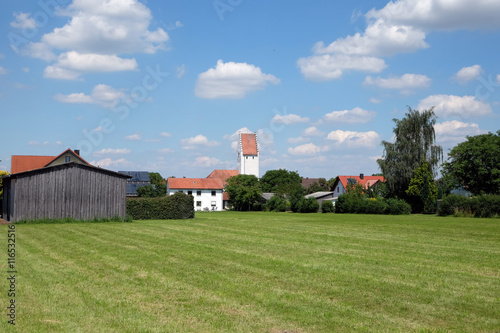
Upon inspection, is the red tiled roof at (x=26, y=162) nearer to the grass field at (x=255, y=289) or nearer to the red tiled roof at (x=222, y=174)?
the grass field at (x=255, y=289)

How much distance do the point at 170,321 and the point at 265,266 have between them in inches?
221

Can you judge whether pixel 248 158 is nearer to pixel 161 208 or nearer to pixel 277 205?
pixel 277 205

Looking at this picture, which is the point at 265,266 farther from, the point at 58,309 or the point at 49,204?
the point at 49,204

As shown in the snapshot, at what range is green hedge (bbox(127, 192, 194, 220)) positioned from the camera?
136ft

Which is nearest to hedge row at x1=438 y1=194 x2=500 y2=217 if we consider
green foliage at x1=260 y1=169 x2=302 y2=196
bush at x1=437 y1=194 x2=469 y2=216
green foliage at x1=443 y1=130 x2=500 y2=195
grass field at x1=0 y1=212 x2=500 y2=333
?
bush at x1=437 y1=194 x2=469 y2=216

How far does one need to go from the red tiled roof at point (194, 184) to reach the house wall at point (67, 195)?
64.8m

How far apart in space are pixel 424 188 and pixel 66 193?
1696 inches

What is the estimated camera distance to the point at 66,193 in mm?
36375

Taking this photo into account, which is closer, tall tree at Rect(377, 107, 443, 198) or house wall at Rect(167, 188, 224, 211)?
tall tree at Rect(377, 107, 443, 198)

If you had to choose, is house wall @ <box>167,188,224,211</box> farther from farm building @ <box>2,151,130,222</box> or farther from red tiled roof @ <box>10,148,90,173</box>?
farm building @ <box>2,151,130,222</box>

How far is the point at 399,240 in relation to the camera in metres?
20.8

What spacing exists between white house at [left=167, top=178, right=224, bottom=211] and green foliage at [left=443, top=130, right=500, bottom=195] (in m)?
48.2

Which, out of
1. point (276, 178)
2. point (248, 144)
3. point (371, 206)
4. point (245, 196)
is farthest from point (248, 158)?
point (371, 206)

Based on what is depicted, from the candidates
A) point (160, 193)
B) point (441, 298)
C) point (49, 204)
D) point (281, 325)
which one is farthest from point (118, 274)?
point (160, 193)
